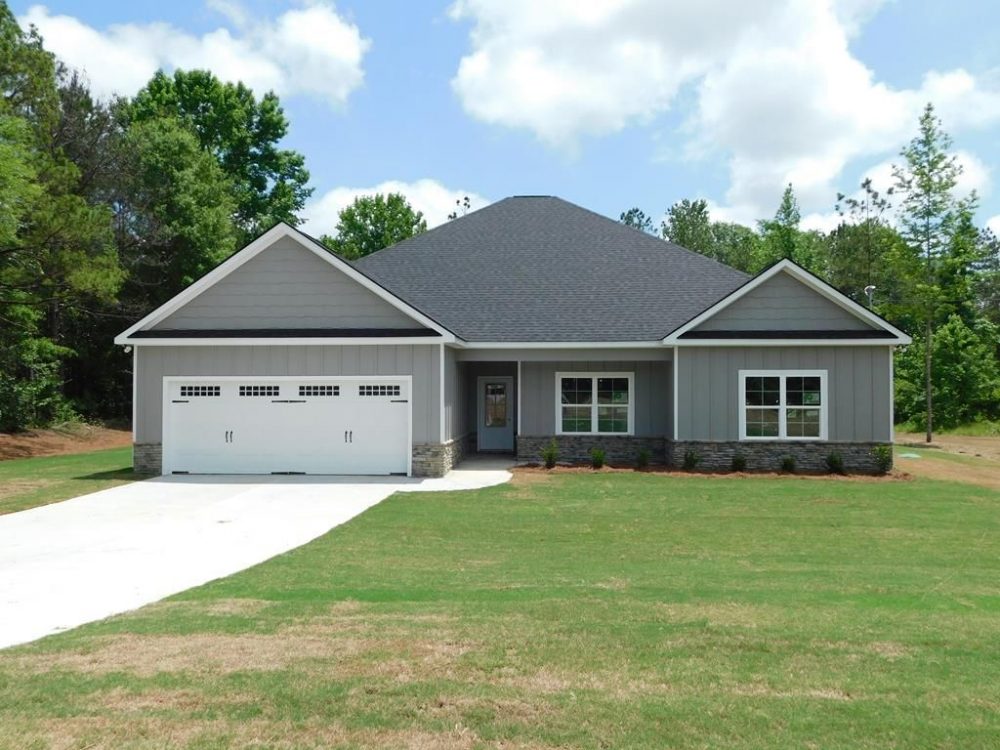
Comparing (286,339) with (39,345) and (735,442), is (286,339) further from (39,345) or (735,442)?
(39,345)

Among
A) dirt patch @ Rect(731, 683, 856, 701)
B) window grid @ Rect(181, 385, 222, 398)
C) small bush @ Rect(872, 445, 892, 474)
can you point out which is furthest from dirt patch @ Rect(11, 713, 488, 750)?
small bush @ Rect(872, 445, 892, 474)

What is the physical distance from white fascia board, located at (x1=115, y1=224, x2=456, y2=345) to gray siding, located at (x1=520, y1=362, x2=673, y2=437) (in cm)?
357

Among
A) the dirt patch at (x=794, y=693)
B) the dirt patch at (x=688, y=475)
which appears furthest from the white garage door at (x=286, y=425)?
the dirt patch at (x=794, y=693)

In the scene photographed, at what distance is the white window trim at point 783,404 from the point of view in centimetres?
1794

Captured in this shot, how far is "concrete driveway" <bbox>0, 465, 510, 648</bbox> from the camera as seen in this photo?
7402 millimetres

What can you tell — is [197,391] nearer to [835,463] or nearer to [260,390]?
[260,390]

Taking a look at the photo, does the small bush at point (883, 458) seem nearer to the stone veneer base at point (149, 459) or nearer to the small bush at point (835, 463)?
the small bush at point (835, 463)

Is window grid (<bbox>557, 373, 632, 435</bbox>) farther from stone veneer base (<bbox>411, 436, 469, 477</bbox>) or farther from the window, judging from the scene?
stone veneer base (<bbox>411, 436, 469, 477</bbox>)

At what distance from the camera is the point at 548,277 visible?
22.0 meters

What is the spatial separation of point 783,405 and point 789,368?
2.91 ft

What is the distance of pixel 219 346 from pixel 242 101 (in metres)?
37.4

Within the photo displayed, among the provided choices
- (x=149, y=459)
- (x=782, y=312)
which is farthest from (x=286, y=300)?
(x=782, y=312)

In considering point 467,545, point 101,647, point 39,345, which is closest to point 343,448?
point 467,545

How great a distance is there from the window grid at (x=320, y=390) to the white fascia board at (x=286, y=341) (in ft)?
3.23
